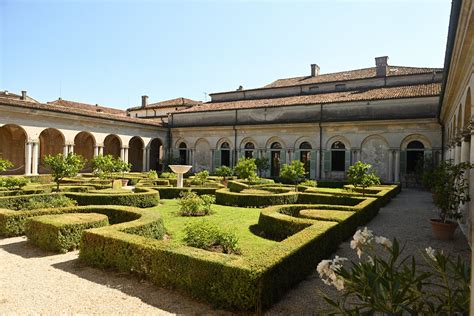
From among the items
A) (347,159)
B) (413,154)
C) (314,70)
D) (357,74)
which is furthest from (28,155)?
(357,74)

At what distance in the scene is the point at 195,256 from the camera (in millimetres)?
5230

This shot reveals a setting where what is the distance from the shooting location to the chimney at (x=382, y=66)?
29.4m

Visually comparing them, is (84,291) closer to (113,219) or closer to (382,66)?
(113,219)

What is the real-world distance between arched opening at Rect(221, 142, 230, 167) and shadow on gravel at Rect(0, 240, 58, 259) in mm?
23278

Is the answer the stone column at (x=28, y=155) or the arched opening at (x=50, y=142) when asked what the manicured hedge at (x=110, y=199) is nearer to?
the stone column at (x=28, y=155)

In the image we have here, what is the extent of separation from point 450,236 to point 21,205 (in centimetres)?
1349

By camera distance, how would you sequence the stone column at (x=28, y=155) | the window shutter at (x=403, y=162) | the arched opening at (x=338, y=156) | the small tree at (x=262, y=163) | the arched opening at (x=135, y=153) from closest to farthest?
the stone column at (x=28, y=155)
the window shutter at (x=403, y=162)
the arched opening at (x=338, y=156)
the small tree at (x=262, y=163)
the arched opening at (x=135, y=153)

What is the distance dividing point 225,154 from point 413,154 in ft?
53.2

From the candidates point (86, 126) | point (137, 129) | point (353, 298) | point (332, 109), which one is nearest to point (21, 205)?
point (353, 298)

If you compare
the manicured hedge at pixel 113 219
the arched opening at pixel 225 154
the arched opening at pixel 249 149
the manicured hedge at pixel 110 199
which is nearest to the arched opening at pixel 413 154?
the arched opening at pixel 249 149

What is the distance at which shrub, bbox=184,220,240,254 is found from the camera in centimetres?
705

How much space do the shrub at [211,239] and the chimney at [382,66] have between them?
1090 inches

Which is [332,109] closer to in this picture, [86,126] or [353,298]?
[86,126]

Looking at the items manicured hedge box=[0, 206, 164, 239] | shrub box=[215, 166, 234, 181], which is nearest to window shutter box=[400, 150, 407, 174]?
shrub box=[215, 166, 234, 181]
